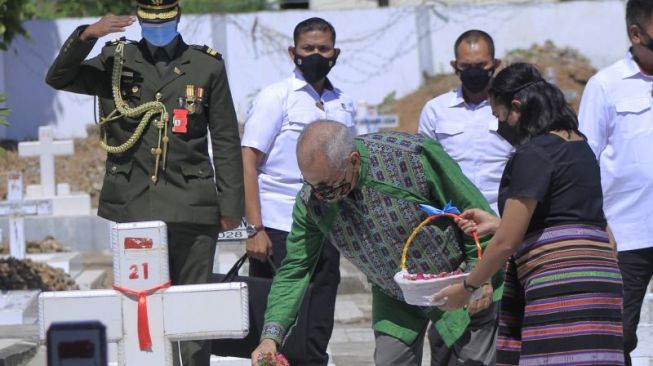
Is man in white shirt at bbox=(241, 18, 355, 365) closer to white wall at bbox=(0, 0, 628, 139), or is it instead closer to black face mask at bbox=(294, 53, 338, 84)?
black face mask at bbox=(294, 53, 338, 84)

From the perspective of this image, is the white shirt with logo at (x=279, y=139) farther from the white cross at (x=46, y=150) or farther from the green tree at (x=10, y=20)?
the green tree at (x=10, y=20)

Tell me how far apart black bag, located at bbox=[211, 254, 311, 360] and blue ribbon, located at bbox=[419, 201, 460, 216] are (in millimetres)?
1241

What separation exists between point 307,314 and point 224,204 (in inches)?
27.4

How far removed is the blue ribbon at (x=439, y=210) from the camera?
448 centimetres

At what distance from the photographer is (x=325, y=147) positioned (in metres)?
4.24

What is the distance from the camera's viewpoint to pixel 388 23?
71.8ft

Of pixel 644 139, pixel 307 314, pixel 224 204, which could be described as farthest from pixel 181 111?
pixel 644 139

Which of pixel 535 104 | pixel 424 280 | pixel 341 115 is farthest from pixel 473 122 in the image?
pixel 424 280

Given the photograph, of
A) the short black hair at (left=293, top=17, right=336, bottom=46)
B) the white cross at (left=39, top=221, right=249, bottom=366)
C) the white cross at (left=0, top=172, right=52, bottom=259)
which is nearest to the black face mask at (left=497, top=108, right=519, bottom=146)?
the white cross at (left=39, top=221, right=249, bottom=366)

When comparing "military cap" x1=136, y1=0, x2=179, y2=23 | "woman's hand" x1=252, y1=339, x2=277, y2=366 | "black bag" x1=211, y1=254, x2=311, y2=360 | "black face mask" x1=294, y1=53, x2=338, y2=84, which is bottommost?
"black bag" x1=211, y1=254, x2=311, y2=360

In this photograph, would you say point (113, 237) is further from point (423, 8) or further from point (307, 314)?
point (423, 8)

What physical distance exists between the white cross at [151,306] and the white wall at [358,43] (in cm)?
1714

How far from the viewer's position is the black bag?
221 inches

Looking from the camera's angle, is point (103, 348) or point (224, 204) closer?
point (103, 348)
